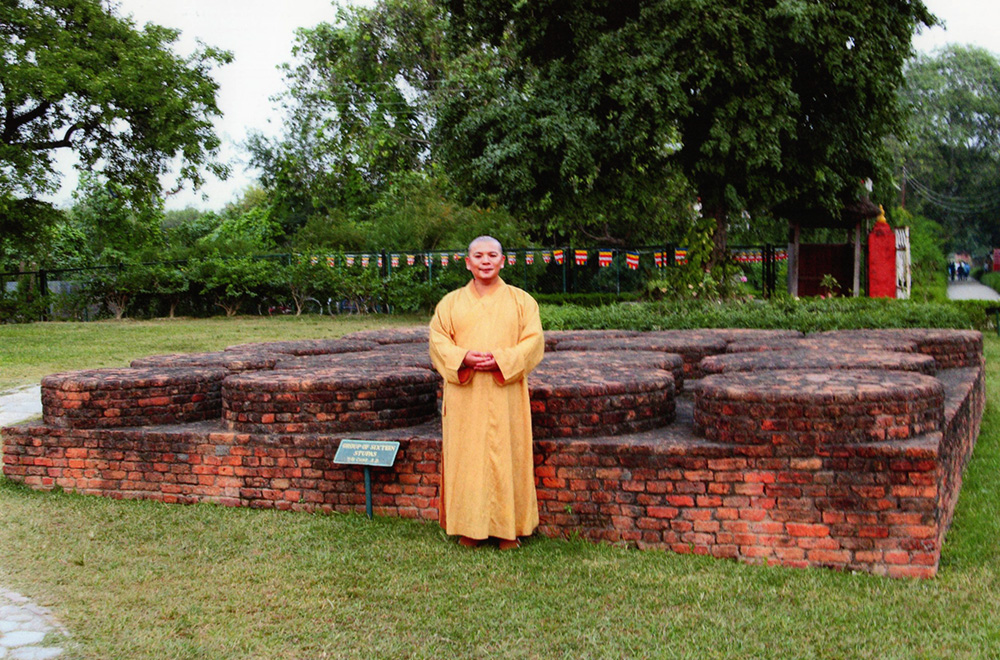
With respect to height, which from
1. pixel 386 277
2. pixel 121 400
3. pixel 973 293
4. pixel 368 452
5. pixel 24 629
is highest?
pixel 386 277

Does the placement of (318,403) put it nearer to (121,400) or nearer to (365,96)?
(121,400)

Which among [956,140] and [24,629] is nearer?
[24,629]

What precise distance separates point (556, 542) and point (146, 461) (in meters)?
2.66

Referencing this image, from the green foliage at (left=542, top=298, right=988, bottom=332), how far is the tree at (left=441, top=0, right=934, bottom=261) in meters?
3.86

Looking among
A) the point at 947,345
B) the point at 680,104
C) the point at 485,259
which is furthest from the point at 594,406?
the point at 680,104

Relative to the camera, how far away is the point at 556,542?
187 inches

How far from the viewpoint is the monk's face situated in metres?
4.64

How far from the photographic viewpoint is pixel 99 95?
1834cm

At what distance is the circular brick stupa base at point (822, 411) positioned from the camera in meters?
4.34

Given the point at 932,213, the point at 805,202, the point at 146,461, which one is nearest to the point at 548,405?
the point at 146,461

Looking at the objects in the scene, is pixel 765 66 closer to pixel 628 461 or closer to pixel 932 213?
pixel 628 461

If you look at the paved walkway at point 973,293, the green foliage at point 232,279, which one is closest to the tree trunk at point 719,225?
the green foliage at point 232,279

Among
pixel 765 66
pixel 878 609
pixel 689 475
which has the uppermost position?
pixel 765 66

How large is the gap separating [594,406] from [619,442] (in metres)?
0.28
